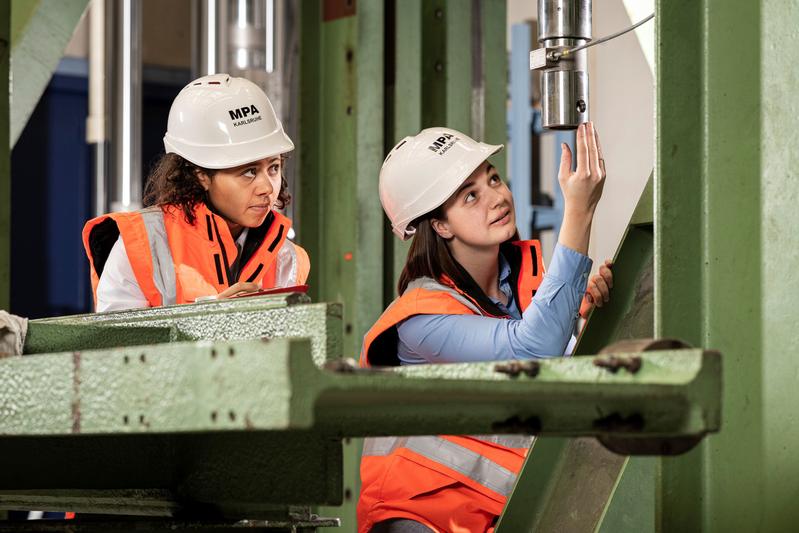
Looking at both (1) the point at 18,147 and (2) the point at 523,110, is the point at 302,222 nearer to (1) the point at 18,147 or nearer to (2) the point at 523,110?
(2) the point at 523,110

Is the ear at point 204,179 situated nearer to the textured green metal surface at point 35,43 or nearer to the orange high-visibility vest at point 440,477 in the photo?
the orange high-visibility vest at point 440,477

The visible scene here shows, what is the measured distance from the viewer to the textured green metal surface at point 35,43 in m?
3.48

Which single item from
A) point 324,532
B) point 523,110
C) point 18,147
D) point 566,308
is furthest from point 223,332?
point 18,147

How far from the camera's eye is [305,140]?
3.94 m

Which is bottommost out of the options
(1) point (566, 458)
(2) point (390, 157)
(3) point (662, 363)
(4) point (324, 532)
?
(4) point (324, 532)

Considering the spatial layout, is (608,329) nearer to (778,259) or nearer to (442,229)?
(442,229)

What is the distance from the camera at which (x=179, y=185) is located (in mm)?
2830

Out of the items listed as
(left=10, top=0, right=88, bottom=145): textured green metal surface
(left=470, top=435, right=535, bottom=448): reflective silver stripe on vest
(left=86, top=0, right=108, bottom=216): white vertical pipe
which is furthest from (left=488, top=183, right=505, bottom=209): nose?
(left=86, top=0, right=108, bottom=216): white vertical pipe

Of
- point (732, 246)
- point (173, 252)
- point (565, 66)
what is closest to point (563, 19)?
point (565, 66)

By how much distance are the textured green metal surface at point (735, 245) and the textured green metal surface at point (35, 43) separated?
232 cm

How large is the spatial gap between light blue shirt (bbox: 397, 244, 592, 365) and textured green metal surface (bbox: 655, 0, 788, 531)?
1.67ft

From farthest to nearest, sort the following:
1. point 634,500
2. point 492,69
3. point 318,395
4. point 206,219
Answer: point 492,69
point 206,219
point 634,500
point 318,395

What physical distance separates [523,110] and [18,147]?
8.92ft

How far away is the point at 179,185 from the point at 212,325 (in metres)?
1.31
